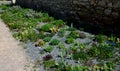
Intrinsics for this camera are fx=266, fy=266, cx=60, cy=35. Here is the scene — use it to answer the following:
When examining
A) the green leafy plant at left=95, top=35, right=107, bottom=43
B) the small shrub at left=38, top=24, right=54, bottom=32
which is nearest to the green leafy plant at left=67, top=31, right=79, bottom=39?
the green leafy plant at left=95, top=35, right=107, bottom=43

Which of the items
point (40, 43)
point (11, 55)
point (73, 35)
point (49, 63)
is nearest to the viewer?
point (49, 63)

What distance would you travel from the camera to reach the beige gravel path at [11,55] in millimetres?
11177

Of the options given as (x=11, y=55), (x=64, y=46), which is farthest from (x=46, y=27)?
(x=11, y=55)

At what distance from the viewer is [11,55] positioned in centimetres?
1231

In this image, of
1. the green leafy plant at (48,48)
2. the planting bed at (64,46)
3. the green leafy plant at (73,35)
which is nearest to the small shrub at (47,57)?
the planting bed at (64,46)

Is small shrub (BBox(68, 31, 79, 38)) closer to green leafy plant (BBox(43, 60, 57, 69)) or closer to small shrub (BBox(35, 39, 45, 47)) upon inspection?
small shrub (BBox(35, 39, 45, 47))

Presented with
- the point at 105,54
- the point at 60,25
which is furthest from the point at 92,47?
the point at 60,25

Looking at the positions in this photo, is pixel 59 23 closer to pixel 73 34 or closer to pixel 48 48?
pixel 73 34

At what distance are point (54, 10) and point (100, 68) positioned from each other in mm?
8473

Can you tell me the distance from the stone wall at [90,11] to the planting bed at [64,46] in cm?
89

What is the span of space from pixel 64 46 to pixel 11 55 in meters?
2.50

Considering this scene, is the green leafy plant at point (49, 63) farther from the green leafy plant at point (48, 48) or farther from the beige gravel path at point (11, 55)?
the green leafy plant at point (48, 48)

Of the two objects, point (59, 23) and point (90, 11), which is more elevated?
point (90, 11)

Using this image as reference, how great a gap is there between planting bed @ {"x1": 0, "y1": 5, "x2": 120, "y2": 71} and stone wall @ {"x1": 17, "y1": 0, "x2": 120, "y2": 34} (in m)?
0.89
